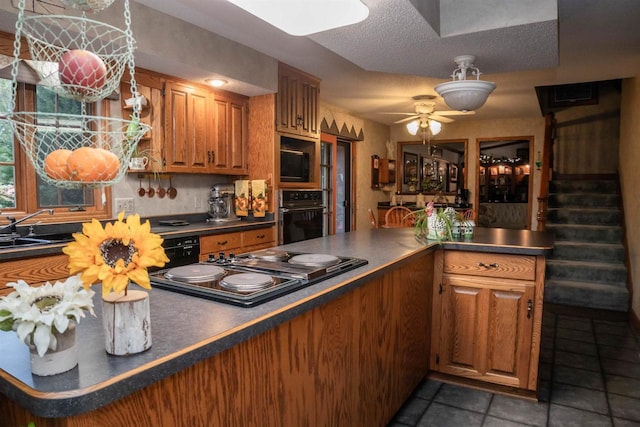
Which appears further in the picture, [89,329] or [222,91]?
[222,91]

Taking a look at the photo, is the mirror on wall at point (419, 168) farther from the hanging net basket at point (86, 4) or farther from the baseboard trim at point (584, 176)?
the hanging net basket at point (86, 4)

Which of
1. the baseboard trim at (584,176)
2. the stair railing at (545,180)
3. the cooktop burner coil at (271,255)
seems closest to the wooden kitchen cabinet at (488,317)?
the cooktop burner coil at (271,255)

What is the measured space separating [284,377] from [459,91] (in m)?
2.22

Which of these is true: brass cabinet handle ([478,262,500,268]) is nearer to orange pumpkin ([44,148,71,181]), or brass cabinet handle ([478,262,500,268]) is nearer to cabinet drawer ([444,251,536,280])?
cabinet drawer ([444,251,536,280])

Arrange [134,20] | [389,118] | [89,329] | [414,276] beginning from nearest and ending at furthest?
1. [89,329]
2. [414,276]
3. [134,20]
4. [389,118]

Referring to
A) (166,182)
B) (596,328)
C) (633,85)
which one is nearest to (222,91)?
(166,182)

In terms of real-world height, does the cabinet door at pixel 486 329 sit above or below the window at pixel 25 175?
below

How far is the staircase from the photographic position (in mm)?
4344

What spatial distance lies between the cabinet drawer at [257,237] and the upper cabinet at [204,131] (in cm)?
64

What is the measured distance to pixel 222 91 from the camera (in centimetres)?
394

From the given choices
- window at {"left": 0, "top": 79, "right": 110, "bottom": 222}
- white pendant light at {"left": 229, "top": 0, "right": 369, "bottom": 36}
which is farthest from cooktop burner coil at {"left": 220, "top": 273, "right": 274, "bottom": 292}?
window at {"left": 0, "top": 79, "right": 110, "bottom": 222}

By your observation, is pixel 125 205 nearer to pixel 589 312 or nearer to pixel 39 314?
pixel 39 314

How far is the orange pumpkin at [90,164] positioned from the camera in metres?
0.81

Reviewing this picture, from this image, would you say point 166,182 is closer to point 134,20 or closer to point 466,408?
point 134,20
